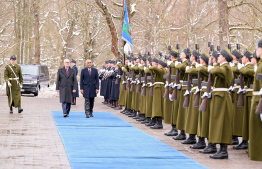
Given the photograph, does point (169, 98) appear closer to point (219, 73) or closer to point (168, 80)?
Answer: point (168, 80)

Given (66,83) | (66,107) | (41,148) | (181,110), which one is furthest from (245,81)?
(66,107)

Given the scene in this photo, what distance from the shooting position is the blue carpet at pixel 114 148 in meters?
9.55

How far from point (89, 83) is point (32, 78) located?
44.7 ft

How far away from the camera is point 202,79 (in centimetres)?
1177

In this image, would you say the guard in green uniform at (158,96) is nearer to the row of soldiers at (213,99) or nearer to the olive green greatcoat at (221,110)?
the row of soldiers at (213,99)

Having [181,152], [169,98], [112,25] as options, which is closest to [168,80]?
[169,98]

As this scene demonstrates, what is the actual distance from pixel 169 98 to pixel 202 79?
2.05 metres

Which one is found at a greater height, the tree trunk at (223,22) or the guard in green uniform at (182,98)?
the tree trunk at (223,22)

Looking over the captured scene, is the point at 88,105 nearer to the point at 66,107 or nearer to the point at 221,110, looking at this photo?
the point at 66,107

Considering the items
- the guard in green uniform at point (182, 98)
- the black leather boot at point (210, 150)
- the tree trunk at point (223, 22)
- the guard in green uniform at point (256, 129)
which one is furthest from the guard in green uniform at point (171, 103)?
the tree trunk at point (223, 22)

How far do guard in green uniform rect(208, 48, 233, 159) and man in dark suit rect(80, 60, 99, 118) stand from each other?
818cm

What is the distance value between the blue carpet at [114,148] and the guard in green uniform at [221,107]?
71cm

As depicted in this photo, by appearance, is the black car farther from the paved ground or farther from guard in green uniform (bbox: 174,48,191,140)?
guard in green uniform (bbox: 174,48,191,140)

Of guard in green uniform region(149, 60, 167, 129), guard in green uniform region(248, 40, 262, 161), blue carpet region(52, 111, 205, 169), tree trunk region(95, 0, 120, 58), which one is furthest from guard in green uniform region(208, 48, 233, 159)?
tree trunk region(95, 0, 120, 58)
